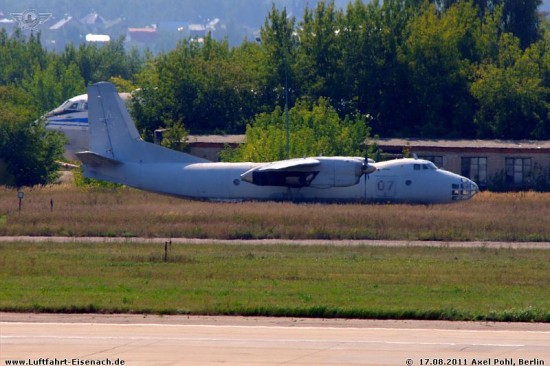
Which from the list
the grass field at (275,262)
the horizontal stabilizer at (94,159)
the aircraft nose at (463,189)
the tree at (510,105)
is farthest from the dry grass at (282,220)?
the tree at (510,105)

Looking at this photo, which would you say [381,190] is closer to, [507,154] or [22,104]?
[507,154]

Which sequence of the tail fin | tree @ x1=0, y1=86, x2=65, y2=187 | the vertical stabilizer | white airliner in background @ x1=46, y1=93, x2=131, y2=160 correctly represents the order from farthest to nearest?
white airliner in background @ x1=46, y1=93, x2=131, y2=160, tree @ x1=0, y1=86, x2=65, y2=187, the vertical stabilizer, the tail fin

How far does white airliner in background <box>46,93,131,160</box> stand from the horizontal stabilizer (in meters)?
21.3

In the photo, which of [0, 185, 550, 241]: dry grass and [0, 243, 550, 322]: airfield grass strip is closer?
[0, 243, 550, 322]: airfield grass strip

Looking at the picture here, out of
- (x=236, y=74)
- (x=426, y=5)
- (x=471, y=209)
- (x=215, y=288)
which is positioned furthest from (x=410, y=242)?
(x=426, y=5)

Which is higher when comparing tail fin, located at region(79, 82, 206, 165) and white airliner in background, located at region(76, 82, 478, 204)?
tail fin, located at region(79, 82, 206, 165)

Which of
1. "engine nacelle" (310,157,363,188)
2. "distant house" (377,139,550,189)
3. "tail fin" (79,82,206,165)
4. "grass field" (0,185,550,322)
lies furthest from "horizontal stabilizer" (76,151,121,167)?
"distant house" (377,139,550,189)

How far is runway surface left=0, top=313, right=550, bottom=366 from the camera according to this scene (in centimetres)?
1662

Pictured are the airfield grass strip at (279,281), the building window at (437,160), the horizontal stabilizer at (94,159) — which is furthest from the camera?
the building window at (437,160)

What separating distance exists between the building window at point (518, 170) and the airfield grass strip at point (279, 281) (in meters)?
22.9

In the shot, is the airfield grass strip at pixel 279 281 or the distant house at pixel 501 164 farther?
the distant house at pixel 501 164

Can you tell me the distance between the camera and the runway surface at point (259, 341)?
54.5 ft

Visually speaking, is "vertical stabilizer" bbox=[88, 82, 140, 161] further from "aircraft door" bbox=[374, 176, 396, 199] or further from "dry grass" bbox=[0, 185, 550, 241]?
"aircraft door" bbox=[374, 176, 396, 199]

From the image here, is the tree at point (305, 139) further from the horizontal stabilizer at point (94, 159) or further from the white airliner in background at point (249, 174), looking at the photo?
the horizontal stabilizer at point (94, 159)
